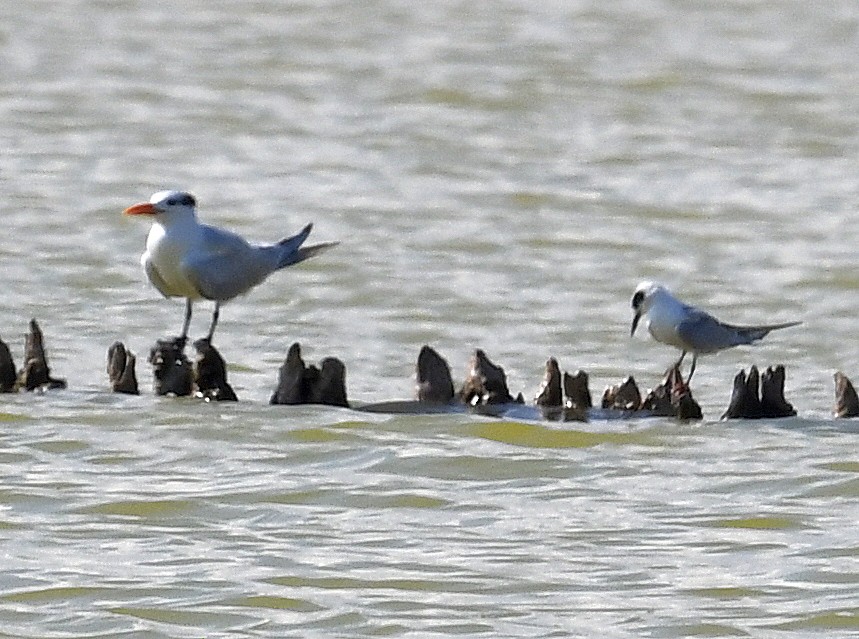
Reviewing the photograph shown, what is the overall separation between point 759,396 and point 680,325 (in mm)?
493

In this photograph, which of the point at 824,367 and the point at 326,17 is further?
the point at 326,17

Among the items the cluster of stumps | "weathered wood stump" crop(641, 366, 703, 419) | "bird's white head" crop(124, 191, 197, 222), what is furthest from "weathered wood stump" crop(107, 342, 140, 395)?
"weathered wood stump" crop(641, 366, 703, 419)

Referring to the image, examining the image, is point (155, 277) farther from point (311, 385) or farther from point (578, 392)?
point (578, 392)

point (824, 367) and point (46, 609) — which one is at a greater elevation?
point (824, 367)

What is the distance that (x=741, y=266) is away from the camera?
1555 centimetres

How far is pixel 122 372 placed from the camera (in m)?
11.0

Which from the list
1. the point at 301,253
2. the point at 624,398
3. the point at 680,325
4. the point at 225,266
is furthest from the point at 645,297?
the point at 225,266

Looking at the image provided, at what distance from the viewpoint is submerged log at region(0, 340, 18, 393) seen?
10805 millimetres

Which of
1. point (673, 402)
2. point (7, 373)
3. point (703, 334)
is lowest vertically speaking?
point (673, 402)

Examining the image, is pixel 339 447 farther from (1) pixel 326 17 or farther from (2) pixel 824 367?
(1) pixel 326 17

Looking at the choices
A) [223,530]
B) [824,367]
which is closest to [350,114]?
[824,367]

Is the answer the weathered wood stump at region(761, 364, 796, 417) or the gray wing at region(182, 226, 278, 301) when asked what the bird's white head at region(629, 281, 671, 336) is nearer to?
the weathered wood stump at region(761, 364, 796, 417)

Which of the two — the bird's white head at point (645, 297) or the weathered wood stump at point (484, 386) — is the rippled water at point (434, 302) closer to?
the weathered wood stump at point (484, 386)

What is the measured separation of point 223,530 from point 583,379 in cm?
234
